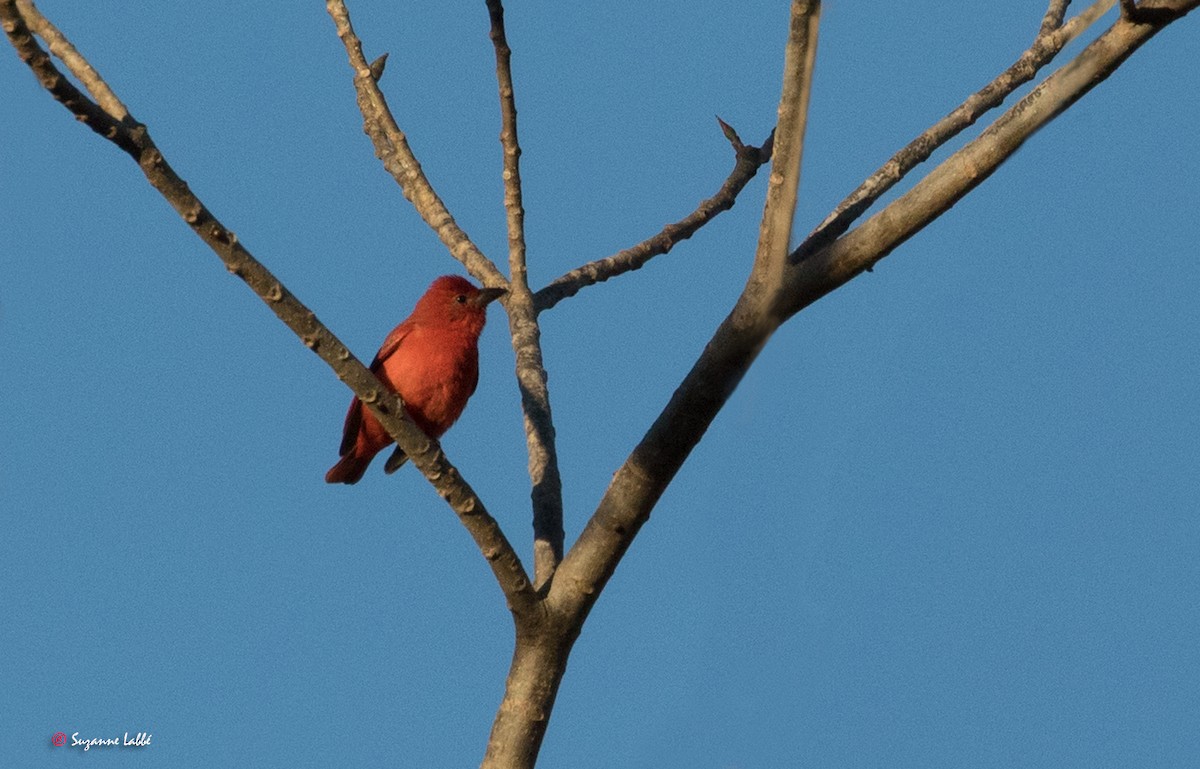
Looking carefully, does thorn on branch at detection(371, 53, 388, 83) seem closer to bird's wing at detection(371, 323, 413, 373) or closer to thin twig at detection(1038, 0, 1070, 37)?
bird's wing at detection(371, 323, 413, 373)

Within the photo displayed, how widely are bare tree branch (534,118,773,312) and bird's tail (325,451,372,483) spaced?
55.1 inches

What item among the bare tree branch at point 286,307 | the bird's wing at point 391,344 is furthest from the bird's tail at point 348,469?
the bare tree branch at point 286,307

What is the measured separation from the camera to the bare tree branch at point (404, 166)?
6555 millimetres

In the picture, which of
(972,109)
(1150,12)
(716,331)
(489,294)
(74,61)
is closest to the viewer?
(1150,12)

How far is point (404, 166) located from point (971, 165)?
3890mm

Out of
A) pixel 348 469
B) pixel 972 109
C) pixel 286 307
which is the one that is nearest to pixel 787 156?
pixel 286 307

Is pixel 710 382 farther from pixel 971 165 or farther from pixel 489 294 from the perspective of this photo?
pixel 489 294

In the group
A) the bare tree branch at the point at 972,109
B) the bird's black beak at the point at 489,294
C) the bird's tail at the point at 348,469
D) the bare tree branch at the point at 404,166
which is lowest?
the bare tree branch at the point at 972,109

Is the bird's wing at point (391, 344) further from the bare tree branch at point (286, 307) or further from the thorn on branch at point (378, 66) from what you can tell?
the bare tree branch at point (286, 307)

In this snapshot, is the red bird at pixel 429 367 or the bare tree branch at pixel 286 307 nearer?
the bare tree branch at pixel 286 307

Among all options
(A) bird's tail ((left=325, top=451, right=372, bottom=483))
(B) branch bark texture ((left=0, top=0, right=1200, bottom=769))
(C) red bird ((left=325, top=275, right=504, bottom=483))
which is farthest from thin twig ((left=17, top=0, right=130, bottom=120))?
(A) bird's tail ((left=325, top=451, right=372, bottom=483))

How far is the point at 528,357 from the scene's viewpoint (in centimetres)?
583

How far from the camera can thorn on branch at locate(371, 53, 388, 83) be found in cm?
670

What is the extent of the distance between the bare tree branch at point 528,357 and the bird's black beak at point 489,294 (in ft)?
0.43
